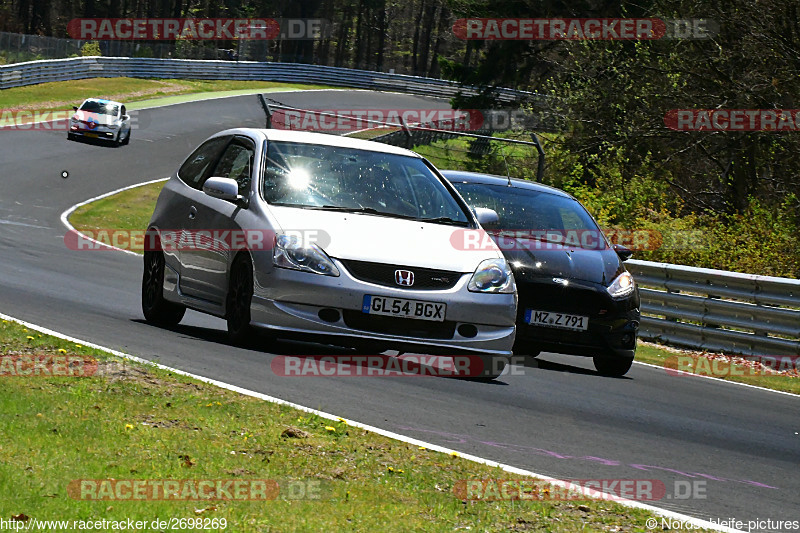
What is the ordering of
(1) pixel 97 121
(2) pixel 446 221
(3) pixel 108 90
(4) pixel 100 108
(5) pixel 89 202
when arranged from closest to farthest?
(2) pixel 446 221
(5) pixel 89 202
(1) pixel 97 121
(4) pixel 100 108
(3) pixel 108 90

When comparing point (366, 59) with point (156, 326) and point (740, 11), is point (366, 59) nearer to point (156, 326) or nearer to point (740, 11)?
point (740, 11)

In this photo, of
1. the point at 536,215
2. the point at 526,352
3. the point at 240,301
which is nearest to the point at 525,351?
the point at 526,352

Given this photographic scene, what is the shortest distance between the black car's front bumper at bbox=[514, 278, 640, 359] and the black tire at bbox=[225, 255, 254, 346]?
2.80 meters

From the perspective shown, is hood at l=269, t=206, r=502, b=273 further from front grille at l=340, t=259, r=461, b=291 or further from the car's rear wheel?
the car's rear wheel

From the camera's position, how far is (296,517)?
4.73 m

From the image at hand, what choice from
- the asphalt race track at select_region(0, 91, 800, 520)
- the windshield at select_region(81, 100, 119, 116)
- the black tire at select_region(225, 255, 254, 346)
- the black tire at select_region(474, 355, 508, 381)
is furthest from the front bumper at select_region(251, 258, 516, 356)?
the windshield at select_region(81, 100, 119, 116)

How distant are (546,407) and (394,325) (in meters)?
1.24

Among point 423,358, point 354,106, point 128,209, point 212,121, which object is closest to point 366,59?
point 354,106

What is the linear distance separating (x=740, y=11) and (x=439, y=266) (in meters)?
16.3

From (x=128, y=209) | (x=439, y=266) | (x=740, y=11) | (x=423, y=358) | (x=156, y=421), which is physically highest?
(x=740, y=11)

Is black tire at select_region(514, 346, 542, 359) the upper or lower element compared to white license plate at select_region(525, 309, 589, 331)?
lower

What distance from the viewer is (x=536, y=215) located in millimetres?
11875

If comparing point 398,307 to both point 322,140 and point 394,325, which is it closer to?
point 394,325

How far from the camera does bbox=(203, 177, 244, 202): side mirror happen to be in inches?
356
